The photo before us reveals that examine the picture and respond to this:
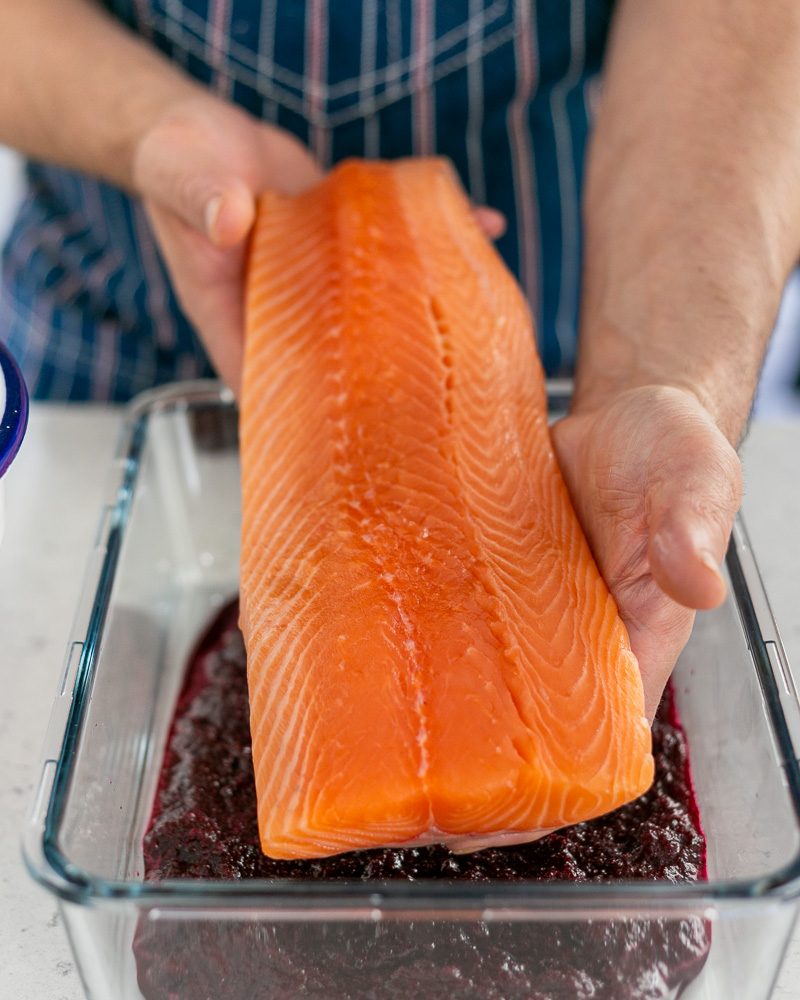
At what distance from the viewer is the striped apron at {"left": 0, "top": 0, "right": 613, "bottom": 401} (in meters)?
1.76

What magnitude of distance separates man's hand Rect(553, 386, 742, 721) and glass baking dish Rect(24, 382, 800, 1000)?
0.43ft

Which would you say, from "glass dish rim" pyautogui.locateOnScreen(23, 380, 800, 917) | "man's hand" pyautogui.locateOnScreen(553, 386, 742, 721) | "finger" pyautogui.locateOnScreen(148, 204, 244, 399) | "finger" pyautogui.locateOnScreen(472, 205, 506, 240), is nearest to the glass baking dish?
"glass dish rim" pyautogui.locateOnScreen(23, 380, 800, 917)

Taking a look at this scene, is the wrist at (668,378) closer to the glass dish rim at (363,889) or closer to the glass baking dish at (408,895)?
the glass baking dish at (408,895)

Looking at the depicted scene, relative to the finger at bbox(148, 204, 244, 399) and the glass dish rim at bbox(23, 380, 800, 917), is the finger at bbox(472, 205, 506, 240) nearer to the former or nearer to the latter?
the finger at bbox(148, 204, 244, 399)

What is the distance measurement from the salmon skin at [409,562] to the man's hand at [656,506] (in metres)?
0.03

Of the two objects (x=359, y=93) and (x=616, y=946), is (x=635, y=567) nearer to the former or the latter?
(x=616, y=946)

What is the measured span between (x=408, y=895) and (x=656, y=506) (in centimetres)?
42

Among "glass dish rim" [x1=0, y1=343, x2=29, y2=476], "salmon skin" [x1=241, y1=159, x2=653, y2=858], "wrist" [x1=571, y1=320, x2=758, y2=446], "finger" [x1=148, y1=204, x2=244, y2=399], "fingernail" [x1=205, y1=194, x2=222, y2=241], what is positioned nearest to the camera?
"salmon skin" [x1=241, y1=159, x2=653, y2=858]

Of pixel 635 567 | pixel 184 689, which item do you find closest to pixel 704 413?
pixel 635 567

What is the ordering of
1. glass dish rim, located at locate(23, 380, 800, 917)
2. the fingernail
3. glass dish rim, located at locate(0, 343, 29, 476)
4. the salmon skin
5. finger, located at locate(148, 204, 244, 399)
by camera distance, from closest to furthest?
1. glass dish rim, located at locate(23, 380, 800, 917)
2. the salmon skin
3. glass dish rim, located at locate(0, 343, 29, 476)
4. the fingernail
5. finger, located at locate(148, 204, 244, 399)

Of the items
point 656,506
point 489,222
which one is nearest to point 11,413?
point 656,506

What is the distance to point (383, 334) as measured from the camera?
133 centimetres

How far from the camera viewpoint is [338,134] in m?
1.88

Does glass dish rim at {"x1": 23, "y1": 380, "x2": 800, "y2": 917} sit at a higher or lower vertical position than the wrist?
lower
